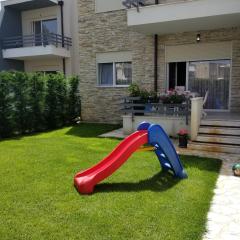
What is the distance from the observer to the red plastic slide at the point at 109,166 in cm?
558

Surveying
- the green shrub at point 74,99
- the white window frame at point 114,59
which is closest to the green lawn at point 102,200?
the white window frame at point 114,59

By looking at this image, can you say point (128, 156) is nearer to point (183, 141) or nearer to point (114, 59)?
point (183, 141)

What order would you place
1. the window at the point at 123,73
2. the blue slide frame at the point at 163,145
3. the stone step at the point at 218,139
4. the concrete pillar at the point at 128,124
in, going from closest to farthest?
the blue slide frame at the point at 163,145 < the stone step at the point at 218,139 < the concrete pillar at the point at 128,124 < the window at the point at 123,73

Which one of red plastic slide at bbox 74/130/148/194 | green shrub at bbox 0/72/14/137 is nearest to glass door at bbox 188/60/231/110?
red plastic slide at bbox 74/130/148/194

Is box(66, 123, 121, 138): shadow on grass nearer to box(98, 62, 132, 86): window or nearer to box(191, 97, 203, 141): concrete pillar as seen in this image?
box(98, 62, 132, 86): window

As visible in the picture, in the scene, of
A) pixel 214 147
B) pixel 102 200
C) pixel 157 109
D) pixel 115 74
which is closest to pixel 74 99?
pixel 115 74

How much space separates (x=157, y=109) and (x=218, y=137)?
2.62m

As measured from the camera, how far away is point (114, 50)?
14.6m

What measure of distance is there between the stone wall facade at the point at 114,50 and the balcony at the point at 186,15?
935 mm

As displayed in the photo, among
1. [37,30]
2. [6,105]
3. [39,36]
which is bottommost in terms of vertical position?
[6,105]

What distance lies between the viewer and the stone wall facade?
40.1 ft

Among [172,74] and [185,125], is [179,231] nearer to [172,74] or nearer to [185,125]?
[185,125]

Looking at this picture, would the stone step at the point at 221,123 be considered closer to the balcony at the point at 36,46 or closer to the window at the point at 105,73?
the window at the point at 105,73

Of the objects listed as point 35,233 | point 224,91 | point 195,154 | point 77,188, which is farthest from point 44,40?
point 35,233
